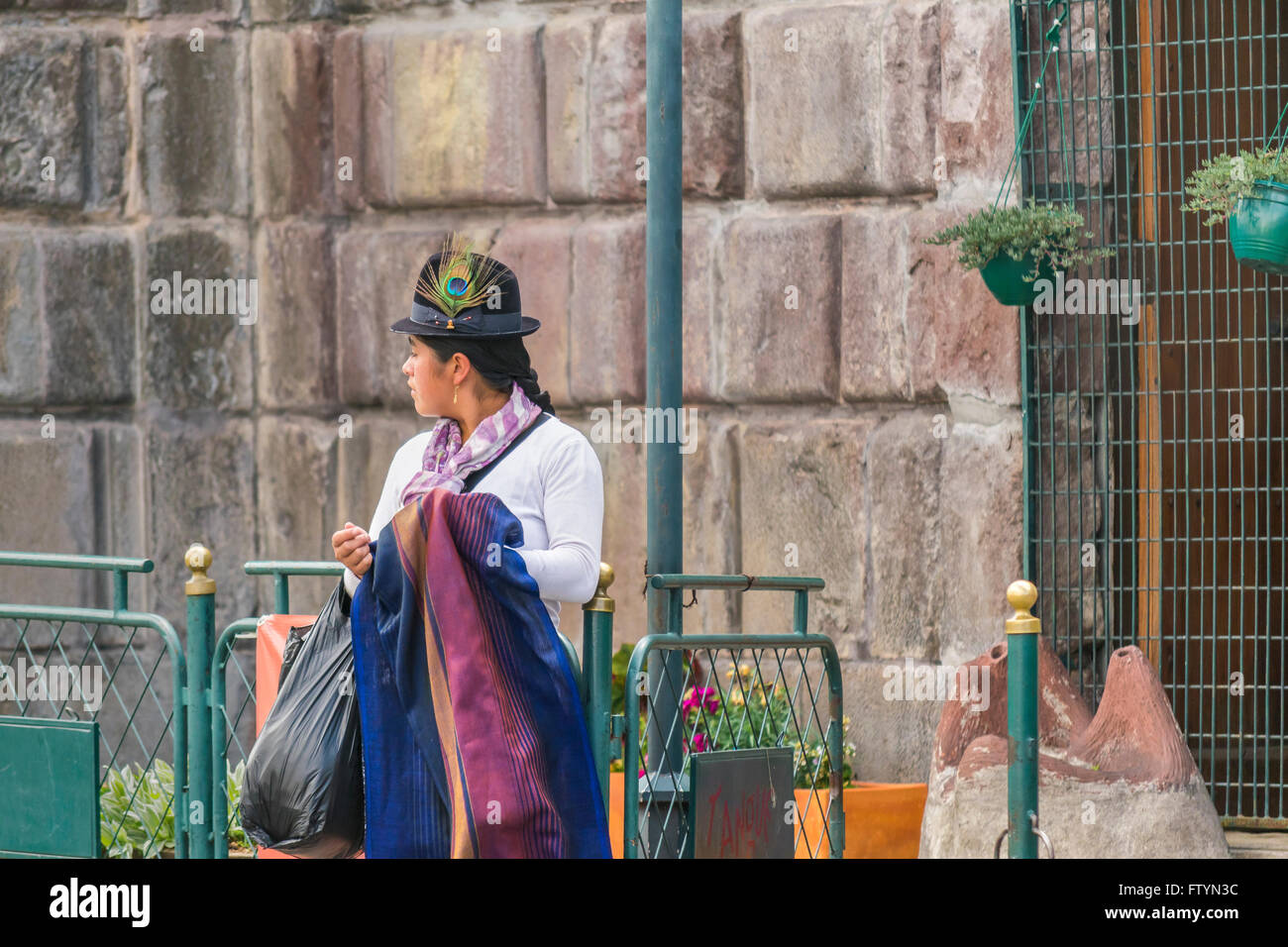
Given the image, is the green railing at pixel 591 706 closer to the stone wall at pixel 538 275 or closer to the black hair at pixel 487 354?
the black hair at pixel 487 354

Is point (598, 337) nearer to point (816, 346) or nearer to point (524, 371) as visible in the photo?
point (816, 346)

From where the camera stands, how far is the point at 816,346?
7629 mm

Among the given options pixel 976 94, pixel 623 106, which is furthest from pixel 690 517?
pixel 976 94

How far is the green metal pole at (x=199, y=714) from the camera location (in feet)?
17.3

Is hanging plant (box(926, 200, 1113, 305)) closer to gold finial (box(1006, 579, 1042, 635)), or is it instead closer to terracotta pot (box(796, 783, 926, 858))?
terracotta pot (box(796, 783, 926, 858))

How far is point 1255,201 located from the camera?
6.19 m

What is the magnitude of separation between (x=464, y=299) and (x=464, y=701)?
3.08ft

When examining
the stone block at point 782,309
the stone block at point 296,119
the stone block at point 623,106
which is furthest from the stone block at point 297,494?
the stone block at point 782,309

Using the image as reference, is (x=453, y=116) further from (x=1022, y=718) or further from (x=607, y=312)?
(x=1022, y=718)

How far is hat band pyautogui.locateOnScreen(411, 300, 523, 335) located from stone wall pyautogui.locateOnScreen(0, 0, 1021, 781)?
131 inches

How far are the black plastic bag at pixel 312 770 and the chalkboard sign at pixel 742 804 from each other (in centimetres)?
107
